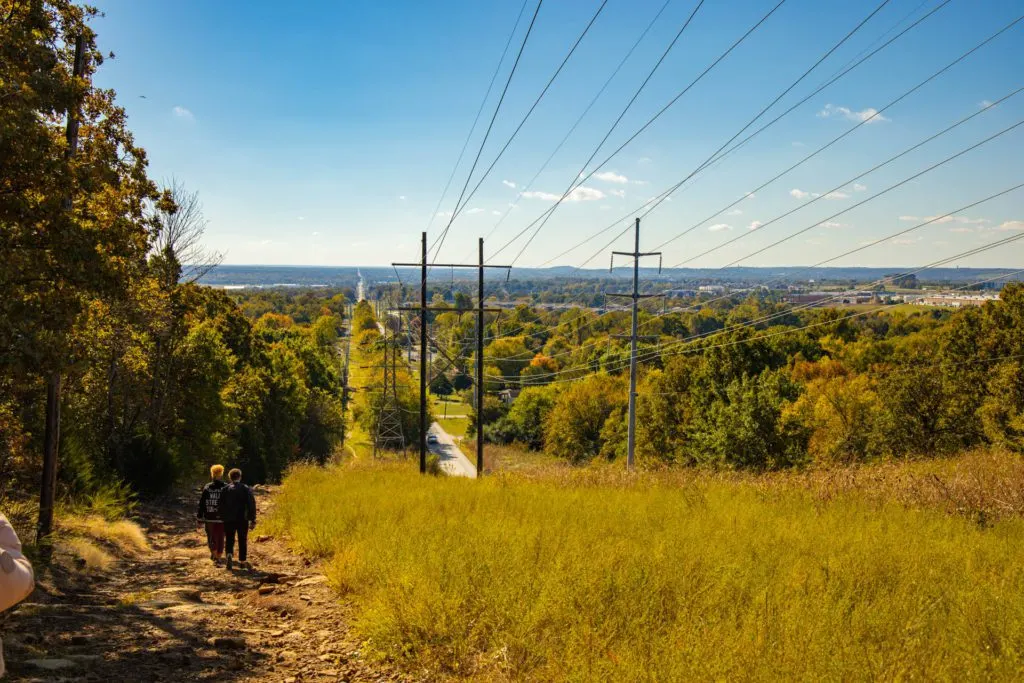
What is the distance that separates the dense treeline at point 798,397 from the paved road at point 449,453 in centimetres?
569

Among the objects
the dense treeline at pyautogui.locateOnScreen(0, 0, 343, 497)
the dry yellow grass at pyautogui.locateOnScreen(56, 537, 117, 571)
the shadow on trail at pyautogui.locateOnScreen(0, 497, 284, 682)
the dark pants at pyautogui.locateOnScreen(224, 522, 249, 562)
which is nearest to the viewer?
the shadow on trail at pyautogui.locateOnScreen(0, 497, 284, 682)

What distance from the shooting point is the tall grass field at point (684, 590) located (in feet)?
16.6

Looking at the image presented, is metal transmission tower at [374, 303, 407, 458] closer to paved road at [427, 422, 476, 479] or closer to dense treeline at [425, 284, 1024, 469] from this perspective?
paved road at [427, 422, 476, 479]

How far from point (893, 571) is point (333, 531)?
298 inches

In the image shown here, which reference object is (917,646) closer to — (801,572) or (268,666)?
(801,572)

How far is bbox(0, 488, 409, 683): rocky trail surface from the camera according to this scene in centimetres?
592

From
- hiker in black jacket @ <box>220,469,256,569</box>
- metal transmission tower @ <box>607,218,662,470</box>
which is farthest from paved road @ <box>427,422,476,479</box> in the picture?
hiker in black jacket @ <box>220,469,256,569</box>

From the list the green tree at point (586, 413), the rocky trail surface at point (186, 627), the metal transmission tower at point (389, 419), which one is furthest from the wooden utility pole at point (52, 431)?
the green tree at point (586, 413)

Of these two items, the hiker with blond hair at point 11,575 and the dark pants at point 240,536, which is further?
the dark pants at point 240,536

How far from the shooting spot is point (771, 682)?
15.1 feet

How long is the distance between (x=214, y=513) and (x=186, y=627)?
11.6 feet

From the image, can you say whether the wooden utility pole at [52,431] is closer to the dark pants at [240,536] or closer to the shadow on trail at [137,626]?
the shadow on trail at [137,626]

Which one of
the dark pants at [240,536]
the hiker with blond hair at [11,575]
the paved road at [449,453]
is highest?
the hiker with blond hair at [11,575]

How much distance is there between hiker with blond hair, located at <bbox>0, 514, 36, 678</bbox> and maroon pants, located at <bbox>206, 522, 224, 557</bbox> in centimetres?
917
